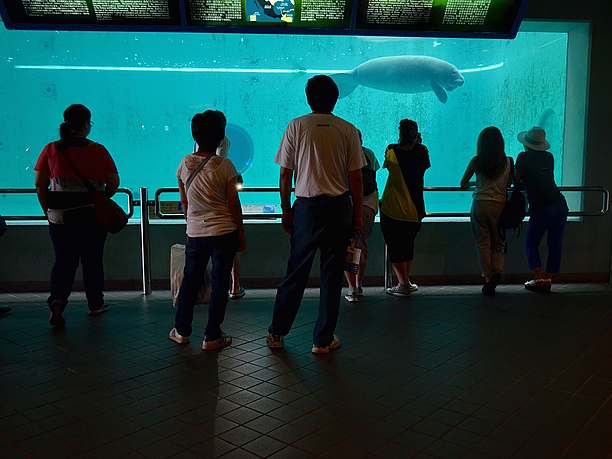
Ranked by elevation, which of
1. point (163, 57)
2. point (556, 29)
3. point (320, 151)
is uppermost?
point (163, 57)

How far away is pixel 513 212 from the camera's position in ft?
16.6

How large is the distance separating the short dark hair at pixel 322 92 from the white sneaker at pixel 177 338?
175cm

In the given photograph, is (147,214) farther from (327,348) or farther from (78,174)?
(327,348)

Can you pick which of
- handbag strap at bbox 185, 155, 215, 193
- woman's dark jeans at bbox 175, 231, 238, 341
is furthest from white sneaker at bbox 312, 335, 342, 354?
handbag strap at bbox 185, 155, 215, 193

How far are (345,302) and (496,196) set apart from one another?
173 cm

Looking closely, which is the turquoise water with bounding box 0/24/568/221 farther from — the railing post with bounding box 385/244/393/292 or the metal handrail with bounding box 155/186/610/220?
the railing post with bounding box 385/244/393/292

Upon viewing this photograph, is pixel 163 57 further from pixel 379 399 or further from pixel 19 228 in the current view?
pixel 379 399

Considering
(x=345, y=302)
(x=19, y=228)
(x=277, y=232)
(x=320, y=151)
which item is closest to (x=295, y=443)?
(x=320, y=151)

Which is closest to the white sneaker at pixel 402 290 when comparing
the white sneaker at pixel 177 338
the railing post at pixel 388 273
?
the railing post at pixel 388 273

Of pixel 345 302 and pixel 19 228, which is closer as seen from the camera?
pixel 345 302

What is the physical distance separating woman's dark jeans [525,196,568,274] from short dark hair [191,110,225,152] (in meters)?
3.40

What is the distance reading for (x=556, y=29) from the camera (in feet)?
19.6

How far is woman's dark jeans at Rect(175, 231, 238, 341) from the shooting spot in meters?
3.37

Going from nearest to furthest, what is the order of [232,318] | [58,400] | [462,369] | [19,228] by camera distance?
[58,400] < [462,369] < [232,318] < [19,228]
